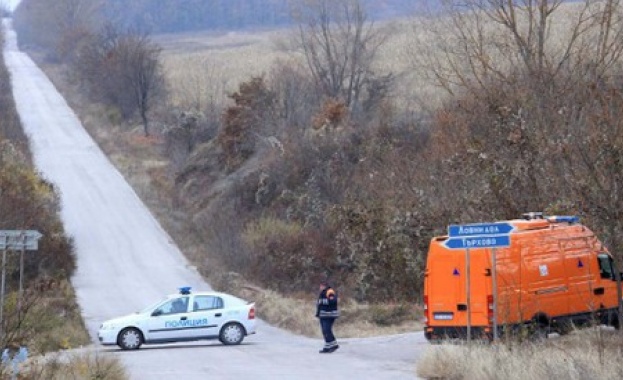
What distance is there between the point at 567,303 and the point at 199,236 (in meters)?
28.3

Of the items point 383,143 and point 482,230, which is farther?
point 383,143

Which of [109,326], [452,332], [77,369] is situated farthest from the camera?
[109,326]

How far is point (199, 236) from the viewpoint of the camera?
48531 millimetres

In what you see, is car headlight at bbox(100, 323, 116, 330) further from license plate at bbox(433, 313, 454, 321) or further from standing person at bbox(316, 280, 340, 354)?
license plate at bbox(433, 313, 454, 321)

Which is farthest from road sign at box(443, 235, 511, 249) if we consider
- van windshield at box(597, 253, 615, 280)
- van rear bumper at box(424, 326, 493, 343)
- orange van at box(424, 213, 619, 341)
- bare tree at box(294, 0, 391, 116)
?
bare tree at box(294, 0, 391, 116)

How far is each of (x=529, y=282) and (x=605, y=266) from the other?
2.05 m

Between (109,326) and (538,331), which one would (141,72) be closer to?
(109,326)

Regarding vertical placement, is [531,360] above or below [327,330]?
above

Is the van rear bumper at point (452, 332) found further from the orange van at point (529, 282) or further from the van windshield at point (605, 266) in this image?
the van windshield at point (605, 266)

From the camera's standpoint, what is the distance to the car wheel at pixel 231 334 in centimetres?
2897

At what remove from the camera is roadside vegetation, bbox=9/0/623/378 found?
98.2 feet

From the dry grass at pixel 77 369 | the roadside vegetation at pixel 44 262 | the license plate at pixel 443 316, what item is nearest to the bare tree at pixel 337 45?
the roadside vegetation at pixel 44 262

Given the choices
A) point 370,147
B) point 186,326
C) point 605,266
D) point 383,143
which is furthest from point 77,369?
point 383,143

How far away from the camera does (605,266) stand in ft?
74.0
